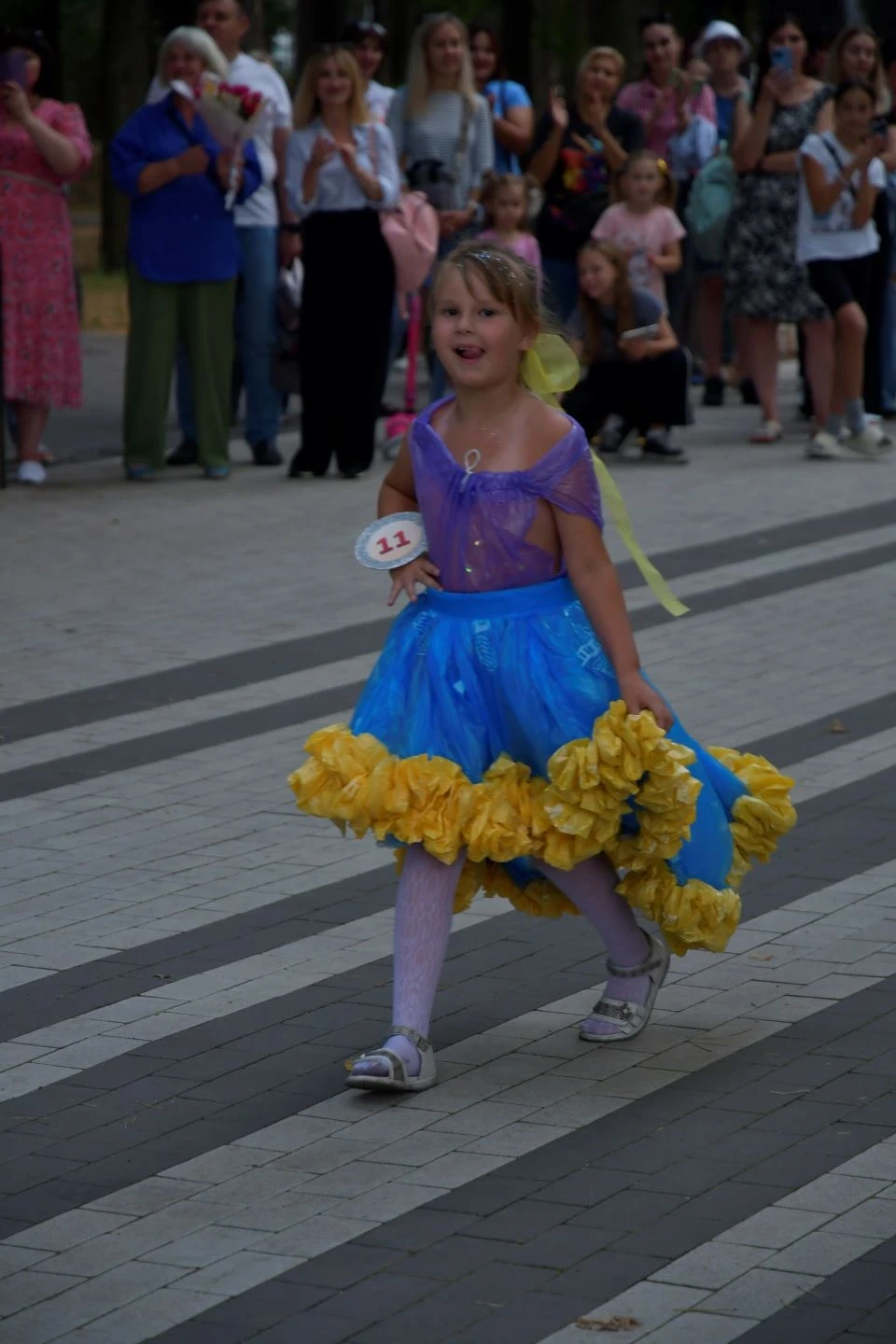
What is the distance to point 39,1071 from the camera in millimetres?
4953

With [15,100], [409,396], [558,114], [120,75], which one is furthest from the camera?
[120,75]

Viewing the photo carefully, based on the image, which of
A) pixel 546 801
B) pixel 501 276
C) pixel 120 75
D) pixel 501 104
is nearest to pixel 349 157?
pixel 501 104

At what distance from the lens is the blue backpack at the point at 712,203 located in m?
15.9

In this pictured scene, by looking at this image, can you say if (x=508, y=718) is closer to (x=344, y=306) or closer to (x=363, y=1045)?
(x=363, y=1045)

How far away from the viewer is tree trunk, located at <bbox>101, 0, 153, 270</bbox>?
30.5m

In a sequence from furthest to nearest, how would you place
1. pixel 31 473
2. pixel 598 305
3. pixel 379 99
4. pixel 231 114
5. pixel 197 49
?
pixel 379 99 < pixel 598 305 < pixel 31 473 < pixel 197 49 < pixel 231 114

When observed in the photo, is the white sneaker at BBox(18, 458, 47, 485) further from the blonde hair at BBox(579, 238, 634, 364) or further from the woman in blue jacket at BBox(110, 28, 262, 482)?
the blonde hair at BBox(579, 238, 634, 364)

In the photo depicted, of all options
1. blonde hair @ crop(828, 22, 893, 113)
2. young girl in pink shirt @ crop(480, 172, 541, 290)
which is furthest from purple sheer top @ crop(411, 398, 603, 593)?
blonde hair @ crop(828, 22, 893, 113)

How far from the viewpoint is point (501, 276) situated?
16.1ft

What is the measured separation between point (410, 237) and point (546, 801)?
28.0ft

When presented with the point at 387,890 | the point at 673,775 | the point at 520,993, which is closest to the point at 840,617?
the point at 387,890

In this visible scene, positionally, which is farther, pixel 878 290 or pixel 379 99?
pixel 878 290

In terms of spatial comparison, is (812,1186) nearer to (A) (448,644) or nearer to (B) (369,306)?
(A) (448,644)

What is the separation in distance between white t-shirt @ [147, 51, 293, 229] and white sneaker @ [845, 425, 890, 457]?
3470mm
